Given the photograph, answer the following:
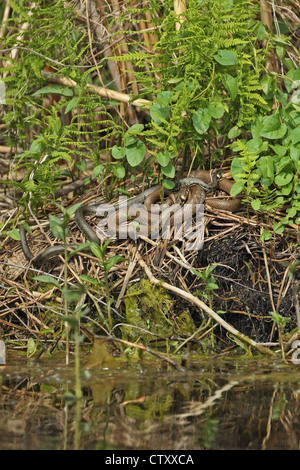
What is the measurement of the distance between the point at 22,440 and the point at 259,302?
237 centimetres

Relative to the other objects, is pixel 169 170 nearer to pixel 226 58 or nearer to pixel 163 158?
pixel 163 158

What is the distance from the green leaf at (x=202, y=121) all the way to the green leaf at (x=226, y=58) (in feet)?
1.23

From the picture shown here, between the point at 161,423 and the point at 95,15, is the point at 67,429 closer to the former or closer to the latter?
the point at 161,423

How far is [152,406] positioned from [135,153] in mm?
2369

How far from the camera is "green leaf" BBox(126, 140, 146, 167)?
4914mm

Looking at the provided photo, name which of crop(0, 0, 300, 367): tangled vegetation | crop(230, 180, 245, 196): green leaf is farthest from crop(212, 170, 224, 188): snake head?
crop(230, 180, 245, 196): green leaf

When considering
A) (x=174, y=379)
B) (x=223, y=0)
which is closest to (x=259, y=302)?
(x=174, y=379)

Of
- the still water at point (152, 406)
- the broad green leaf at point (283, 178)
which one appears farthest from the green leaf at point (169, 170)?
the still water at point (152, 406)

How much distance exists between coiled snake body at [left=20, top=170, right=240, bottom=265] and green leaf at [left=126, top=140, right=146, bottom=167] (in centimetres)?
49

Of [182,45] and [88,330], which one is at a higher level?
[182,45]

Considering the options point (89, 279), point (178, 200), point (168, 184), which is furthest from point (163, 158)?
point (89, 279)

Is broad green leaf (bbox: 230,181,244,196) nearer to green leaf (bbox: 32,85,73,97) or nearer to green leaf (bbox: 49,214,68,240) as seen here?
green leaf (bbox: 49,214,68,240)

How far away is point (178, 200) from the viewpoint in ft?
17.3

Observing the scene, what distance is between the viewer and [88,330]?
425 centimetres
